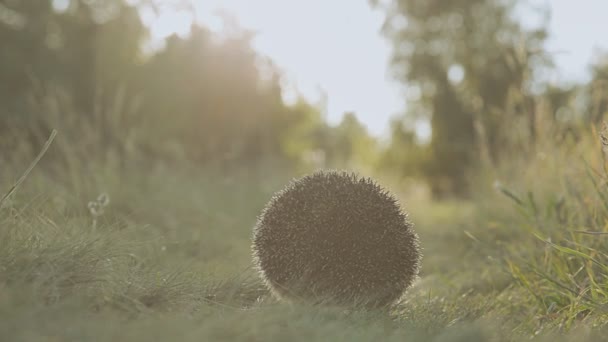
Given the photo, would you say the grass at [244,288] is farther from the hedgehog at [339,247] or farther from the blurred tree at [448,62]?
the blurred tree at [448,62]

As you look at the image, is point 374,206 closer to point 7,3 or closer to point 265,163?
point 265,163

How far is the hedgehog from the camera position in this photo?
3.68 meters

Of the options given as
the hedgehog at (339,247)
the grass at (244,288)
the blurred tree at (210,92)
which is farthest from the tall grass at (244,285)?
the blurred tree at (210,92)

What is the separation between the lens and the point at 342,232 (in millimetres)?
3682

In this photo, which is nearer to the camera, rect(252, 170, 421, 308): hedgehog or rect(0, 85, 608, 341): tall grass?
rect(0, 85, 608, 341): tall grass

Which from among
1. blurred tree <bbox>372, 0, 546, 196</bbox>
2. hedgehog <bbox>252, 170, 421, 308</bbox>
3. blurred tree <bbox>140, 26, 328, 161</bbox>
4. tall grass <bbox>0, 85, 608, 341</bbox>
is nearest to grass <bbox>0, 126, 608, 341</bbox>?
tall grass <bbox>0, 85, 608, 341</bbox>

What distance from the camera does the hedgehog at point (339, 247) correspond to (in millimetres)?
3680

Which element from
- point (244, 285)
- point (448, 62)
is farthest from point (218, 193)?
point (448, 62)

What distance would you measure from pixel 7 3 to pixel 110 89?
286cm

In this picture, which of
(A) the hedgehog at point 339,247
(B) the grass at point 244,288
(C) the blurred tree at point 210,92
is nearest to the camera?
(B) the grass at point 244,288

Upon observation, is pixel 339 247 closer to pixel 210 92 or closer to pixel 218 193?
pixel 218 193

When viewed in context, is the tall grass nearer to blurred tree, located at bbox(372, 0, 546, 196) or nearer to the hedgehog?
the hedgehog

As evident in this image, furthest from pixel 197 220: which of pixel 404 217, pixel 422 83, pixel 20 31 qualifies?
pixel 422 83

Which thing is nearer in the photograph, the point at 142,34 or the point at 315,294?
the point at 315,294
